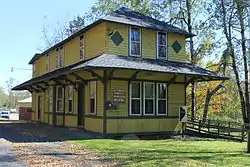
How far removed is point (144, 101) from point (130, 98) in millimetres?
886

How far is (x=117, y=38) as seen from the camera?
53.5 feet

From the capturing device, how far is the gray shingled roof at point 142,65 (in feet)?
47.1

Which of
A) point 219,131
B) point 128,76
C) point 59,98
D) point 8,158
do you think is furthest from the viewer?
point 59,98

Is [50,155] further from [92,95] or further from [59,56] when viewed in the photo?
[59,56]

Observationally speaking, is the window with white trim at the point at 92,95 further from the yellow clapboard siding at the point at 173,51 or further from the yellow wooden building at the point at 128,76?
the yellow clapboard siding at the point at 173,51

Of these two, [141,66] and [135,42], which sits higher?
[135,42]

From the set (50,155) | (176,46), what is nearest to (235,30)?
(176,46)

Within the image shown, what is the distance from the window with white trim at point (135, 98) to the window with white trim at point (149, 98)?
33 cm

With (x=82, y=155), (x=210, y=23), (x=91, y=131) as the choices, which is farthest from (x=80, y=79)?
(x=210, y=23)

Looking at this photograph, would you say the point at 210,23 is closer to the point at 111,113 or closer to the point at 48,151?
the point at 111,113

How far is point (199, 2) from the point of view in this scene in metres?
27.8

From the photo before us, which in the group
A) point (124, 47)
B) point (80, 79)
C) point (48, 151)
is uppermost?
point (124, 47)

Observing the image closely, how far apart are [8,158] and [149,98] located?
354 inches

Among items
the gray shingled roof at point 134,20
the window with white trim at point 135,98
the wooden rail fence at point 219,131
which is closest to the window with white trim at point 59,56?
the gray shingled roof at point 134,20
